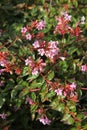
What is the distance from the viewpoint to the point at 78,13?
13.6 ft

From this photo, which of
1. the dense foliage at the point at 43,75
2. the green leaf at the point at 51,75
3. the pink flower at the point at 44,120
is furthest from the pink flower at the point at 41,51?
the pink flower at the point at 44,120

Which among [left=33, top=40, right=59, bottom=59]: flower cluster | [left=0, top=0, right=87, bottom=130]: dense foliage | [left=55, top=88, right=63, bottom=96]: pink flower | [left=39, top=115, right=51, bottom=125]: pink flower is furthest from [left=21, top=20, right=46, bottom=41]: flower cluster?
[left=39, top=115, right=51, bottom=125]: pink flower

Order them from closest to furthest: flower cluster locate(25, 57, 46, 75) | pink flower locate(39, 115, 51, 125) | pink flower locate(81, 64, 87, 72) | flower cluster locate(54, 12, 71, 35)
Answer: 1. flower cluster locate(25, 57, 46, 75)
2. pink flower locate(39, 115, 51, 125)
3. pink flower locate(81, 64, 87, 72)
4. flower cluster locate(54, 12, 71, 35)

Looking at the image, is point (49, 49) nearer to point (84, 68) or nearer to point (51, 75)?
point (51, 75)

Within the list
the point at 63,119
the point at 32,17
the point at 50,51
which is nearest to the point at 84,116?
the point at 63,119

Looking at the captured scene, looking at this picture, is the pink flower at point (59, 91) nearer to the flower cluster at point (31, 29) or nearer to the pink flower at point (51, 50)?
the pink flower at point (51, 50)

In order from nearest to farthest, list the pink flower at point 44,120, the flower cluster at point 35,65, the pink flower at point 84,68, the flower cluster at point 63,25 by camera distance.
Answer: the flower cluster at point 35,65
the pink flower at point 44,120
the pink flower at point 84,68
the flower cluster at point 63,25

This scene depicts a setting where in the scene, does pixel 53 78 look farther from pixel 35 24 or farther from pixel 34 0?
pixel 34 0

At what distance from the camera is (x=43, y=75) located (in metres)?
3.08

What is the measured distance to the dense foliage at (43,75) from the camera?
302 cm

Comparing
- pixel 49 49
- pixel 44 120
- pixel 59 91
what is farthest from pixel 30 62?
pixel 44 120

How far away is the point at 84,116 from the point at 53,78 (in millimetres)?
400

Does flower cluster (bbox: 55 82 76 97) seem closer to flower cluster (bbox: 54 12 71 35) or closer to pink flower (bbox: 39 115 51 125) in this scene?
pink flower (bbox: 39 115 51 125)

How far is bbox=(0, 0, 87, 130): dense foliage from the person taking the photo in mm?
3021
